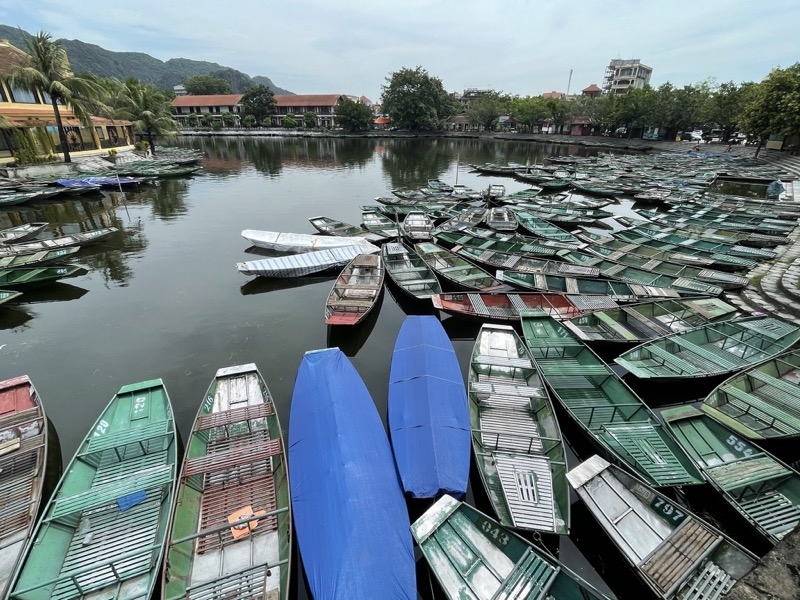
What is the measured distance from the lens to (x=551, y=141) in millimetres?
104188

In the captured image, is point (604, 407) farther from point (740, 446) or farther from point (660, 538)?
point (660, 538)

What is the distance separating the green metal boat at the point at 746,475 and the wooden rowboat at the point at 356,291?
1230cm

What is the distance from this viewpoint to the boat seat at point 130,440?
32.3 ft

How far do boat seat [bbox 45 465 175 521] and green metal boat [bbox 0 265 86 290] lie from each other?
17315mm

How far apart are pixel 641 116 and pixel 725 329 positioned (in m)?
95.3

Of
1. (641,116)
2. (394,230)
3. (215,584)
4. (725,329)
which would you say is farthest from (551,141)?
(215,584)

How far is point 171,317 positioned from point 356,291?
9.46 meters

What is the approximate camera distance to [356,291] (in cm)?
1962

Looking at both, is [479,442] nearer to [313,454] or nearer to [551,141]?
[313,454]

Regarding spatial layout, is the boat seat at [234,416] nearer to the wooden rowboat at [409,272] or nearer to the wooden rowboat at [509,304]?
the wooden rowboat at [509,304]

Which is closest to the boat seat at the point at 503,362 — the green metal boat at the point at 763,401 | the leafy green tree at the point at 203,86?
the green metal boat at the point at 763,401

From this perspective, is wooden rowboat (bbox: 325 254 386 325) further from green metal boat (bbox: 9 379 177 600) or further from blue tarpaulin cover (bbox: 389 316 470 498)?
green metal boat (bbox: 9 379 177 600)

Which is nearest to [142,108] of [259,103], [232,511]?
[259,103]

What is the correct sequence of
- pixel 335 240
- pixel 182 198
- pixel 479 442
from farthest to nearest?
1. pixel 182 198
2. pixel 335 240
3. pixel 479 442
